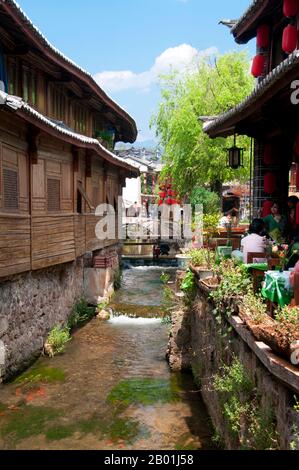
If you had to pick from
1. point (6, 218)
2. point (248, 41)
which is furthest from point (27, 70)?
point (248, 41)

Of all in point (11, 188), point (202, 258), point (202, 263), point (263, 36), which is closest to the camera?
point (11, 188)

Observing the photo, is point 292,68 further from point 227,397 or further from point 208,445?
point 208,445

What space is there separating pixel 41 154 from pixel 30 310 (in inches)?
153

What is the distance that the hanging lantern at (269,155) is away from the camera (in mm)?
12406

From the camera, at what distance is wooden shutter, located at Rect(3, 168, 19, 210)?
33.1 feet

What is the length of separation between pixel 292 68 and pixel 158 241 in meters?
22.2

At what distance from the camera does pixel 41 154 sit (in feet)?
39.7

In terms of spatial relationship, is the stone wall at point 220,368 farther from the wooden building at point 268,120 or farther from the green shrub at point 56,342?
the wooden building at point 268,120

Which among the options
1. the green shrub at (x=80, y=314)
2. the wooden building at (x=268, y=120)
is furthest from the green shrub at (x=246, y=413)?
the green shrub at (x=80, y=314)

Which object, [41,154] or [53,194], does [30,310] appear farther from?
[41,154]

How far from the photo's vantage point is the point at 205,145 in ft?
79.3

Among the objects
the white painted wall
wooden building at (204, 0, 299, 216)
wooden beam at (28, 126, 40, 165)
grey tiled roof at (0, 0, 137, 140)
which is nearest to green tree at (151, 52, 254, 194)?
grey tiled roof at (0, 0, 137, 140)

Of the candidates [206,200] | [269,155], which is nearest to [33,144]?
[269,155]

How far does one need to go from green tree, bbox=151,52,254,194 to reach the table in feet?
58.2
